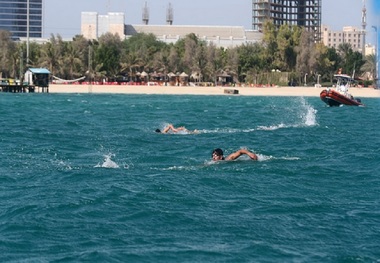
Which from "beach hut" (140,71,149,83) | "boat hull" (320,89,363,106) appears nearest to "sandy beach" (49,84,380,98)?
"beach hut" (140,71,149,83)

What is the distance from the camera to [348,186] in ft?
86.3

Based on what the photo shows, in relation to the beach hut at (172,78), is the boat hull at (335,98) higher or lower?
lower

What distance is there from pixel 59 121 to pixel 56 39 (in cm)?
9082

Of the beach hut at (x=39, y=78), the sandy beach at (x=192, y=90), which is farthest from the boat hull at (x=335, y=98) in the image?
the beach hut at (x=39, y=78)

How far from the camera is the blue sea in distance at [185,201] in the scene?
18.0 meters

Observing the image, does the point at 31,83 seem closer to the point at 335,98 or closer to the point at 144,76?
the point at 144,76

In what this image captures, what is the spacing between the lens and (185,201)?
23.0 meters

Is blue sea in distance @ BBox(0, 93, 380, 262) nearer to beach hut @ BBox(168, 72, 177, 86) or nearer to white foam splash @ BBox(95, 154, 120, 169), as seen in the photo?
white foam splash @ BBox(95, 154, 120, 169)

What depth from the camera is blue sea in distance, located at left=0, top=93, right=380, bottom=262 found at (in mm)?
17969

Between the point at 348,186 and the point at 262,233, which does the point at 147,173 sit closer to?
the point at 348,186

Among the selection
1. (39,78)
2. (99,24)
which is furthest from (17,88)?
(99,24)

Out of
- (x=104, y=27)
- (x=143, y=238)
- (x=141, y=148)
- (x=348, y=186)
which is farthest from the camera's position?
(x=104, y=27)

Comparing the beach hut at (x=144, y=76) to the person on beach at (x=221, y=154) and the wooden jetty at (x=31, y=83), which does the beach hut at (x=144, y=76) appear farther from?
the person on beach at (x=221, y=154)

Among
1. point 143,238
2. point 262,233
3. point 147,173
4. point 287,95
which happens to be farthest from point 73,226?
point 287,95
